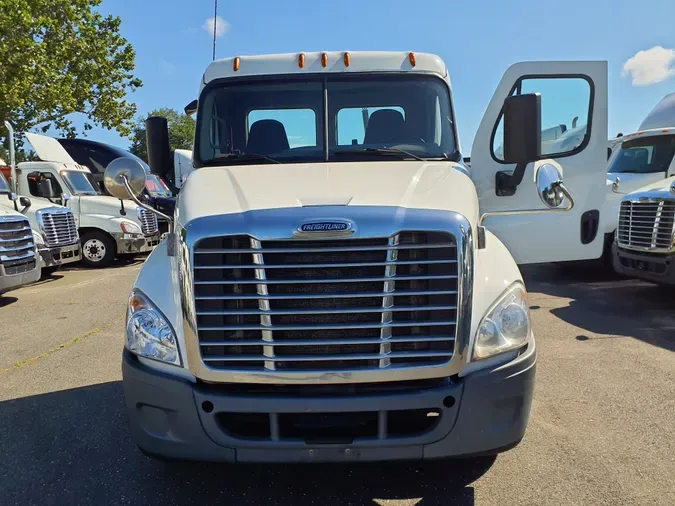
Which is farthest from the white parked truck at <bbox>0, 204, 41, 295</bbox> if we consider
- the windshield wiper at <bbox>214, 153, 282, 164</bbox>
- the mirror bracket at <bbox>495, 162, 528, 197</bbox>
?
the mirror bracket at <bbox>495, 162, 528, 197</bbox>

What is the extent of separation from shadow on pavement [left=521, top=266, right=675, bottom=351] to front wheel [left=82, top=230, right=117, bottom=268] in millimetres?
9195

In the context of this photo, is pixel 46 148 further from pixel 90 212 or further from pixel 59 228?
pixel 59 228

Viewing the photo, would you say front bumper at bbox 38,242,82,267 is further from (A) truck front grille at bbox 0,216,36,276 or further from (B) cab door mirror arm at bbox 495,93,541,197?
(B) cab door mirror arm at bbox 495,93,541,197

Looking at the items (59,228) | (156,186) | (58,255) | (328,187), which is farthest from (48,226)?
(328,187)

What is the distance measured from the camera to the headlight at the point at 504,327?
105 inches

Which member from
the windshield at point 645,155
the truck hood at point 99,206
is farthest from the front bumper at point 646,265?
the truck hood at point 99,206

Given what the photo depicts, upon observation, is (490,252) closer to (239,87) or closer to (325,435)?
(325,435)

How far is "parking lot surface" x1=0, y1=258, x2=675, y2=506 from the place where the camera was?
307 cm

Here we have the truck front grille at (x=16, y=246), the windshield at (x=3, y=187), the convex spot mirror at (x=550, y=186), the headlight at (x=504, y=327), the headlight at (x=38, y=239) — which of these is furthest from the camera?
the headlight at (x=38, y=239)

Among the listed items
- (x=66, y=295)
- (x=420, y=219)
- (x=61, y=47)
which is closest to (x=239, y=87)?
(x=420, y=219)

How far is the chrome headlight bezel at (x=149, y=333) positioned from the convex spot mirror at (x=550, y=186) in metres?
2.34

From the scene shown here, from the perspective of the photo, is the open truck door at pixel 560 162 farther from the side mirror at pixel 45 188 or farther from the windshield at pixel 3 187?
the side mirror at pixel 45 188

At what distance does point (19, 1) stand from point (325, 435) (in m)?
20.0

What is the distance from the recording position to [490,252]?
10.0 ft
